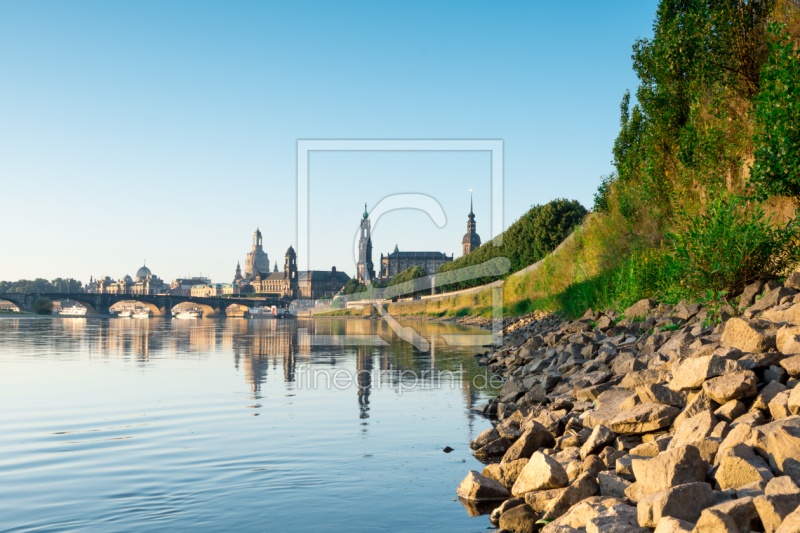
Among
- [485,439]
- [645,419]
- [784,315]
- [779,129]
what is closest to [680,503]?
[645,419]

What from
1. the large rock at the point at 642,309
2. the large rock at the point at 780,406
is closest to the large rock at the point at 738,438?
the large rock at the point at 780,406

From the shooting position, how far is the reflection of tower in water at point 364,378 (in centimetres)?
1890

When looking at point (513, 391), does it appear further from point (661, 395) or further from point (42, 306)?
point (42, 306)

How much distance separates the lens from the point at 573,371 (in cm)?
1697

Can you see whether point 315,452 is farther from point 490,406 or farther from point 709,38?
point 709,38

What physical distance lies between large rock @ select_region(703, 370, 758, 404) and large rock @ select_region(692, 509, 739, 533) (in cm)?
327

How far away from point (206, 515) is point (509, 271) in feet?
283

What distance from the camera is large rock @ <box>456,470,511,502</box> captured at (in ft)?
32.4

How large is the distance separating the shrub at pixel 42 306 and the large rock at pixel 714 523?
171268 millimetres

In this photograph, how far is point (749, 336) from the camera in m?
10.2

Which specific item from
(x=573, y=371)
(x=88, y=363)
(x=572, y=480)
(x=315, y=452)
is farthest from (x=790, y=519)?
(x=88, y=363)

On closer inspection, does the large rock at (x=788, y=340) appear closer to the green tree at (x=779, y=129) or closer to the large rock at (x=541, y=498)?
the large rock at (x=541, y=498)

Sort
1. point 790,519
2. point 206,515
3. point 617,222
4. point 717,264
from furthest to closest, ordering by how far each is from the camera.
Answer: point 617,222
point 717,264
point 206,515
point 790,519

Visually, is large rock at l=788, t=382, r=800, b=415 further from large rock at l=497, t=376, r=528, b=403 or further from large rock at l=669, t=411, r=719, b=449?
large rock at l=497, t=376, r=528, b=403
